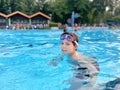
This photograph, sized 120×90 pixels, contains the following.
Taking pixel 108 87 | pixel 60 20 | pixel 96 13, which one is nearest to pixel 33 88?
pixel 108 87

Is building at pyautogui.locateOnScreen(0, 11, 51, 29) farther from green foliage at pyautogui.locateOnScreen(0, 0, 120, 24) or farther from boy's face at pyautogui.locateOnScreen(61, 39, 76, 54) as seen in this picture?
boy's face at pyautogui.locateOnScreen(61, 39, 76, 54)

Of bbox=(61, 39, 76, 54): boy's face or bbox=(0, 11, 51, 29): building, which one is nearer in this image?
bbox=(61, 39, 76, 54): boy's face

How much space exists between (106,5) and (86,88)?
49805mm

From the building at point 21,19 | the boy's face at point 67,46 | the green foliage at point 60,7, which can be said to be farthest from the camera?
the green foliage at point 60,7

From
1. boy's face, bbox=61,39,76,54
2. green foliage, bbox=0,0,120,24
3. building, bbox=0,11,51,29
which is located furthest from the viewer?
green foliage, bbox=0,0,120,24

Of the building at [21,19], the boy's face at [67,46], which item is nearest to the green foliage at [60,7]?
the building at [21,19]

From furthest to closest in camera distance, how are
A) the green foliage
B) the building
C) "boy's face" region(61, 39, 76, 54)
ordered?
the green foliage, the building, "boy's face" region(61, 39, 76, 54)

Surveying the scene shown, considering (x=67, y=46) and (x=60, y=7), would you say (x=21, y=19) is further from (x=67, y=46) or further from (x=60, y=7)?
(x=67, y=46)

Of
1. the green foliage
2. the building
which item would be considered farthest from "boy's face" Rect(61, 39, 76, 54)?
the green foliage

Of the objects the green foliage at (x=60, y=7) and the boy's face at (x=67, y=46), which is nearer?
the boy's face at (x=67, y=46)

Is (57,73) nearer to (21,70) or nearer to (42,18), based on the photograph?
(21,70)

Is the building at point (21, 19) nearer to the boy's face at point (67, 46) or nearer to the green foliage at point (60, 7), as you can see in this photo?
the green foliage at point (60, 7)

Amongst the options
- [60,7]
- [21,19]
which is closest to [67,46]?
[21,19]

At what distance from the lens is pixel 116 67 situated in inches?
253
